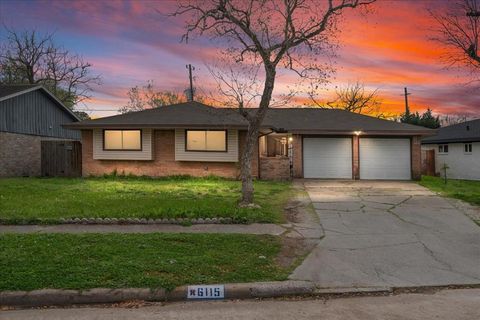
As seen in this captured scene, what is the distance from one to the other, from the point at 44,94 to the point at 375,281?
1054 inches

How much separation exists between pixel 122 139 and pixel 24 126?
309 inches

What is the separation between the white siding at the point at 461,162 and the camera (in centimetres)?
2872

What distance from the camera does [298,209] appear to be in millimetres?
12609

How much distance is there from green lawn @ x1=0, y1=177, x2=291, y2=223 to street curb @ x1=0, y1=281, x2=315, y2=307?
4.22m

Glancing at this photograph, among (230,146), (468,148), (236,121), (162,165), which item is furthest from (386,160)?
(162,165)

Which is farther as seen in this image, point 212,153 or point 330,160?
point 330,160

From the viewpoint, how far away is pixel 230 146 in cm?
2073

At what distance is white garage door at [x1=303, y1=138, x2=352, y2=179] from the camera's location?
2292cm

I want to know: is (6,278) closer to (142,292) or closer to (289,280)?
(142,292)

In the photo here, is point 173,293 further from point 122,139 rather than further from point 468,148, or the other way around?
point 468,148

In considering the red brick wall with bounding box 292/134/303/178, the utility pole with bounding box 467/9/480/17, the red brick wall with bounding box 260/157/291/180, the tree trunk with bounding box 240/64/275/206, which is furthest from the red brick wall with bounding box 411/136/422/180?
the tree trunk with bounding box 240/64/275/206

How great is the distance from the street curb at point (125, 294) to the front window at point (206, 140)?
48.7 ft

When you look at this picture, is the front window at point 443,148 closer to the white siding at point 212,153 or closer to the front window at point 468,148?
the front window at point 468,148

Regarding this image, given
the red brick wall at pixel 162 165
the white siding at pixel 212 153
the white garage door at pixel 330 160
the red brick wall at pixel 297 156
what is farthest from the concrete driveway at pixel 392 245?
the white garage door at pixel 330 160
